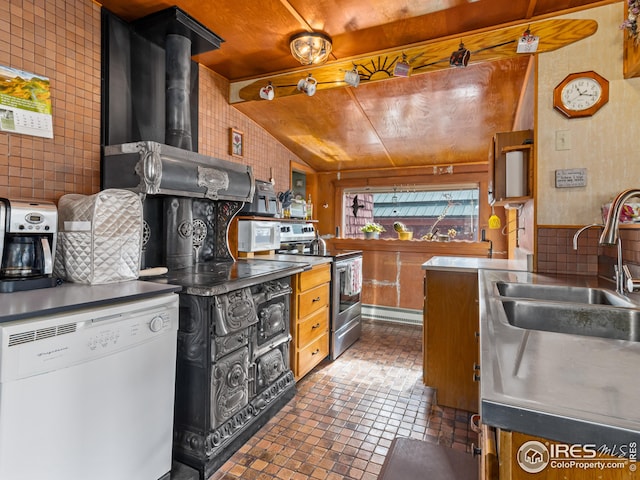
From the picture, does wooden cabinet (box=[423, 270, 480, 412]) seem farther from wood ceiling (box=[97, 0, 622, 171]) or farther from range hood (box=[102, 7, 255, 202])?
range hood (box=[102, 7, 255, 202])

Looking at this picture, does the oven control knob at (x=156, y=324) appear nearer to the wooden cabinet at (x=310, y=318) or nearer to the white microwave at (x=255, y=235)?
the wooden cabinet at (x=310, y=318)

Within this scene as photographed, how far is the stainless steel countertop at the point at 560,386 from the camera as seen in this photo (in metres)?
0.46

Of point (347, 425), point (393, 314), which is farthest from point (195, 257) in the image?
point (393, 314)

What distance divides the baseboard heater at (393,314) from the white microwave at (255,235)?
6.73 ft

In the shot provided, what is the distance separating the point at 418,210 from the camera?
458 centimetres

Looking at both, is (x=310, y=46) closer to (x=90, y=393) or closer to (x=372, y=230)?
(x=90, y=393)

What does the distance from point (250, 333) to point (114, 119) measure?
1.56 m

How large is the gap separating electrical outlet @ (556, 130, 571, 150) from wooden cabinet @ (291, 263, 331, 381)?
6.14ft

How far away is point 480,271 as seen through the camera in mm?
2160

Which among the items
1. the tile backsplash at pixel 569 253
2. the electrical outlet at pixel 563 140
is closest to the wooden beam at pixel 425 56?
the electrical outlet at pixel 563 140

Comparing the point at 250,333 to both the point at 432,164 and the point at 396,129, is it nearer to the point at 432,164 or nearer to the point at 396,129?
the point at 396,129

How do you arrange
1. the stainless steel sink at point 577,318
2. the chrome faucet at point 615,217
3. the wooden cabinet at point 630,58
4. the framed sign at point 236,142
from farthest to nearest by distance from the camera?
1. the framed sign at point 236,142
2. the wooden cabinet at point 630,58
3. the chrome faucet at point 615,217
4. the stainless steel sink at point 577,318

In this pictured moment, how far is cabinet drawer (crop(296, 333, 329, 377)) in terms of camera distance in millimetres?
2549

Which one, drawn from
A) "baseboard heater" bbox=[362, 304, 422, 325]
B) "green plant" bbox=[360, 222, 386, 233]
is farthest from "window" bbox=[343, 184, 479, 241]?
"baseboard heater" bbox=[362, 304, 422, 325]
